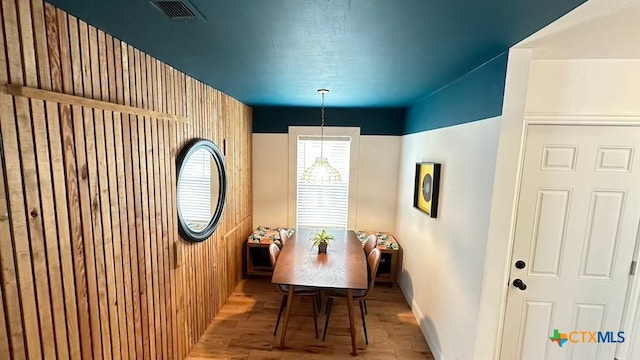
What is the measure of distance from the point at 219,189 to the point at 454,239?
2395 millimetres

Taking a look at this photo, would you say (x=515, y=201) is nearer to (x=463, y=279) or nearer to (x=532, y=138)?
(x=532, y=138)

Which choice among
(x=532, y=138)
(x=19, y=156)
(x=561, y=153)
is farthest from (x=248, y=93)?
(x=561, y=153)

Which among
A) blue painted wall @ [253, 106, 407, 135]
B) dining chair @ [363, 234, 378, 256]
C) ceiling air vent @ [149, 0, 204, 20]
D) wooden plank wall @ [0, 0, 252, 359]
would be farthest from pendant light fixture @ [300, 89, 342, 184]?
ceiling air vent @ [149, 0, 204, 20]

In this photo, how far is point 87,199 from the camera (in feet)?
4.47

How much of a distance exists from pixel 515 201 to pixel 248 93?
266cm

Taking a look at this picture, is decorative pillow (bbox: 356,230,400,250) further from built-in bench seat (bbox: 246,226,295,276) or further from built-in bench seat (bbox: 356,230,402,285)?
built-in bench seat (bbox: 246,226,295,276)

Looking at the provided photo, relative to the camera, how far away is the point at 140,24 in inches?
51.7

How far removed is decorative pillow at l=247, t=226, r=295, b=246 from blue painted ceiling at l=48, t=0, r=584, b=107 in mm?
2269

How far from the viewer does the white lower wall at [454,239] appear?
1.80m

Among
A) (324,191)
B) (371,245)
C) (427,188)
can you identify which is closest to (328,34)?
(427,188)

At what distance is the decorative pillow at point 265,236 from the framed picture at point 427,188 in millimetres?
1863

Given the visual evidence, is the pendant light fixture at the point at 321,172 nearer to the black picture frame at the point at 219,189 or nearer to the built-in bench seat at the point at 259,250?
the black picture frame at the point at 219,189

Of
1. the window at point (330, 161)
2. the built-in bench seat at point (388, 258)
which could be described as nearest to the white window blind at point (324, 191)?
the window at point (330, 161)

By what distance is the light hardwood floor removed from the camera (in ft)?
Result: 8.14
